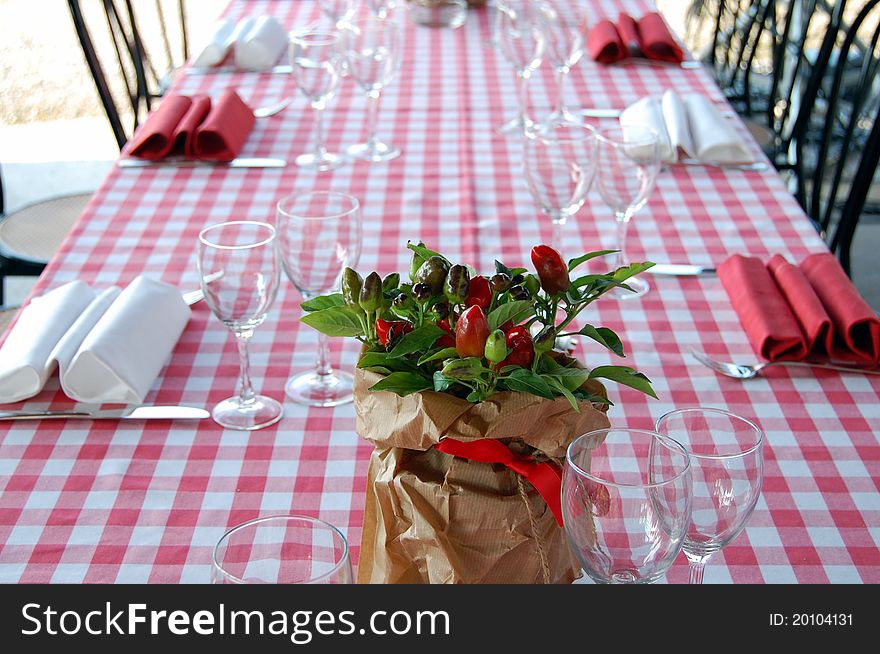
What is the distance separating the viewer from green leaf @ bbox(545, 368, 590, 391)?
675 millimetres

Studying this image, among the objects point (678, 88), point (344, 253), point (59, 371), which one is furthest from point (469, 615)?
point (678, 88)

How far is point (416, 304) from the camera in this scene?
2.33ft

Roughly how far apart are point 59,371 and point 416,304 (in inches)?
20.1

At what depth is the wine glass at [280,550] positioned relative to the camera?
24.2 inches

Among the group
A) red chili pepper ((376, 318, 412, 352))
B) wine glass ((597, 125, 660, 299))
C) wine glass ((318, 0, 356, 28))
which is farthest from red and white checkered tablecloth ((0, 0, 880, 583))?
wine glass ((318, 0, 356, 28))

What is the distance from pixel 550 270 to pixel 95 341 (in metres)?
0.54

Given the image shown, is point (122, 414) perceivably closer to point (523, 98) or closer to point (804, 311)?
point (804, 311)

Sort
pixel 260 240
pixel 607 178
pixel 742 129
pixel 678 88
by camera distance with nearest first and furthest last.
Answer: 1. pixel 260 240
2. pixel 607 178
3. pixel 742 129
4. pixel 678 88

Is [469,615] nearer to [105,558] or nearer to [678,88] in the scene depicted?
[105,558]

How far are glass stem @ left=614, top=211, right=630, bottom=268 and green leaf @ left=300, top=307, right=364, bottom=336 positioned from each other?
624mm

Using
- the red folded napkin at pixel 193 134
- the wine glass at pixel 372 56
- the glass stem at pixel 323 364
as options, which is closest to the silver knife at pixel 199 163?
the red folded napkin at pixel 193 134

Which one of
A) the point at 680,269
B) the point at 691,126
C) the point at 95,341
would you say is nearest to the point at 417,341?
the point at 95,341

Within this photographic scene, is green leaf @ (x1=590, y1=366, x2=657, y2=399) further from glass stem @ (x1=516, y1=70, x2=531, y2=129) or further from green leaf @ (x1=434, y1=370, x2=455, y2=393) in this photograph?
glass stem @ (x1=516, y1=70, x2=531, y2=129)

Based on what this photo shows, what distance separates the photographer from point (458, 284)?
0.69 m
